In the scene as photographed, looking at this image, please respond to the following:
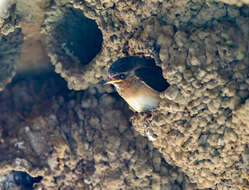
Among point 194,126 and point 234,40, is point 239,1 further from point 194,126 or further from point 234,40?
point 194,126

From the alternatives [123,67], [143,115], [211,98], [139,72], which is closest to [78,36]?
[123,67]

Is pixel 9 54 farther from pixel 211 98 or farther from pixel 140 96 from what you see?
pixel 211 98

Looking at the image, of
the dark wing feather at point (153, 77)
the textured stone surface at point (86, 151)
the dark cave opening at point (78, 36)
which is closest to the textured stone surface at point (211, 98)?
the dark wing feather at point (153, 77)

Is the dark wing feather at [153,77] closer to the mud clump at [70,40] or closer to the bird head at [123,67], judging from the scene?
the bird head at [123,67]

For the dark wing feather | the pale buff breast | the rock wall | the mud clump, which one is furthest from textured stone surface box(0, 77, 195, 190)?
the dark wing feather

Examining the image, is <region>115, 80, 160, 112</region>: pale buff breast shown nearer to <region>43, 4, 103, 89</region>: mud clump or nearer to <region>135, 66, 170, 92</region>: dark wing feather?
<region>135, 66, 170, 92</region>: dark wing feather

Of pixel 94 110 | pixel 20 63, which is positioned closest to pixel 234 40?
pixel 94 110
